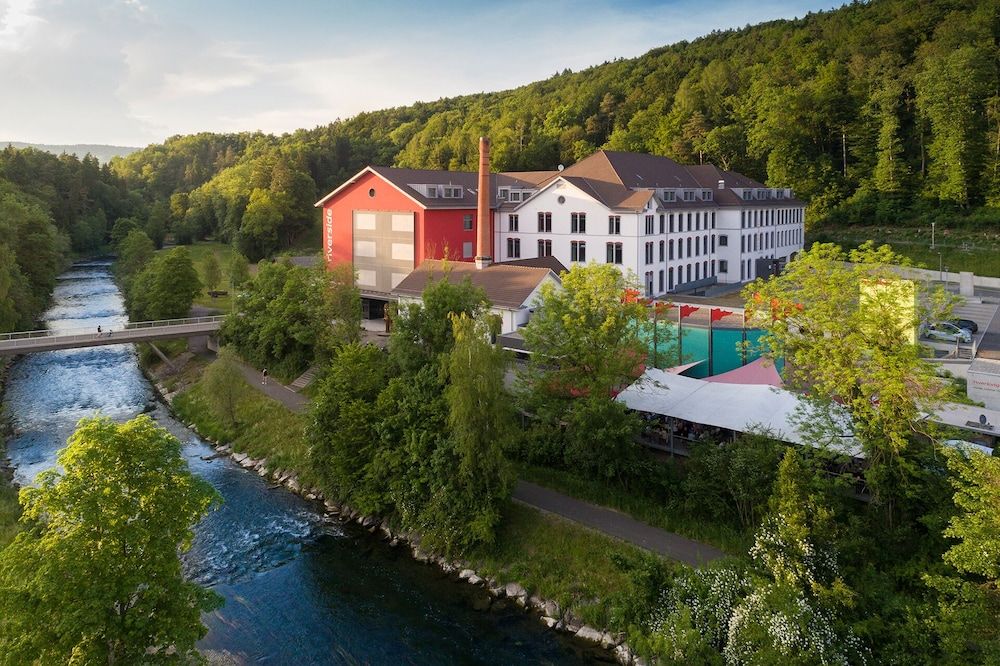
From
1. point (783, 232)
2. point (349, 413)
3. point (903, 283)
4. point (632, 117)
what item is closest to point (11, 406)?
point (349, 413)

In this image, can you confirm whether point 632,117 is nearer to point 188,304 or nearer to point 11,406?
point 188,304

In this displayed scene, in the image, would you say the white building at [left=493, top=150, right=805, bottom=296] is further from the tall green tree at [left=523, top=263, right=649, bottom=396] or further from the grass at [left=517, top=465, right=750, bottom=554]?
the grass at [left=517, top=465, right=750, bottom=554]

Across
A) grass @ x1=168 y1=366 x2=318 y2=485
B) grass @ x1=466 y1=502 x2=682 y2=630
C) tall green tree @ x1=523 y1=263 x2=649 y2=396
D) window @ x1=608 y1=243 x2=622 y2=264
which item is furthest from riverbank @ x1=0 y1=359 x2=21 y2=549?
window @ x1=608 y1=243 x2=622 y2=264

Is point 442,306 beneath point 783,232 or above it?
beneath

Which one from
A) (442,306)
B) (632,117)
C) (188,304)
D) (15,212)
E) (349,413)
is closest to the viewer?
(349,413)

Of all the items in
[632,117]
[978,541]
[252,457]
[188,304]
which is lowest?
[252,457]

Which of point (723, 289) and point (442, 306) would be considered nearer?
point (442, 306)

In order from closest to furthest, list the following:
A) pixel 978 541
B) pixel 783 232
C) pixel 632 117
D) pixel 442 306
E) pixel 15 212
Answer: pixel 978 541
pixel 442 306
pixel 15 212
pixel 783 232
pixel 632 117

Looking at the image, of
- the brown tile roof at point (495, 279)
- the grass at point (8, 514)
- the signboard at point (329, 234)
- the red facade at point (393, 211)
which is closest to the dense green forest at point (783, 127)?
the signboard at point (329, 234)
